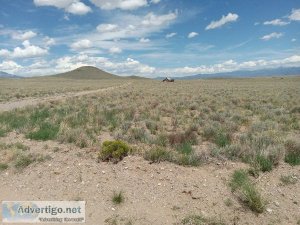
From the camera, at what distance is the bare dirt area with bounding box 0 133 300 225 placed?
598cm

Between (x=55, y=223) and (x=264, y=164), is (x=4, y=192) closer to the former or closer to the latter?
(x=55, y=223)

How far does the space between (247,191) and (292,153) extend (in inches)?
132

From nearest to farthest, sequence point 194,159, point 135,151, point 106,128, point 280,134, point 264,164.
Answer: point 264,164, point 194,159, point 135,151, point 280,134, point 106,128

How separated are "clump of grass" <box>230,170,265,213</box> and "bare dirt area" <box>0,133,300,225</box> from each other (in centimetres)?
13

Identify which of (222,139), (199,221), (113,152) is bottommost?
(199,221)

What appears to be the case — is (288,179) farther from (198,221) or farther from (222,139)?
(222,139)

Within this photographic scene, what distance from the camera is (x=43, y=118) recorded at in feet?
52.1

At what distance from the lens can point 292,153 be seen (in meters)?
8.88

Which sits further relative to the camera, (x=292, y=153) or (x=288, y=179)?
(x=292, y=153)

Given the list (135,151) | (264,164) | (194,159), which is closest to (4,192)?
(135,151)

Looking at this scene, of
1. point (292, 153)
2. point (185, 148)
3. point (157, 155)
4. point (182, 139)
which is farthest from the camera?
point (182, 139)

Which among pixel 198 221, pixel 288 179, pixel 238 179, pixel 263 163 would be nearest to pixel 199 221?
pixel 198 221

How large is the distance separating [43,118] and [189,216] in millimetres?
11785

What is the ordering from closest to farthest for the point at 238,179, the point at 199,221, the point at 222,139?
the point at 199,221, the point at 238,179, the point at 222,139
